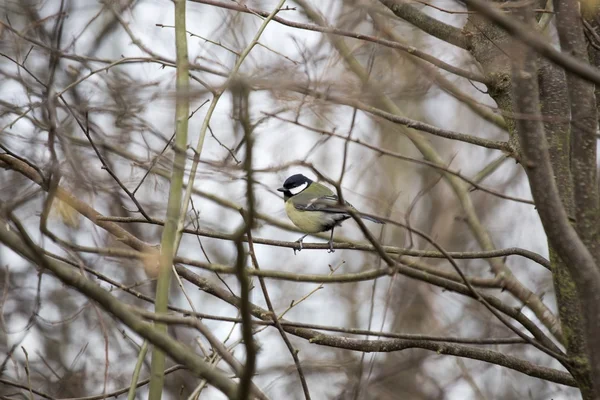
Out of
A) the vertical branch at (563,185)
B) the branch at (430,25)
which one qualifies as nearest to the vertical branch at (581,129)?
the vertical branch at (563,185)

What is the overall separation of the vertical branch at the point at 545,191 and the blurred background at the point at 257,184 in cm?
37

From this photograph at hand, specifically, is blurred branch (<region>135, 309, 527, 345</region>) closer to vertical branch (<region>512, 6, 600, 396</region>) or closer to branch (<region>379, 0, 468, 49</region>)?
vertical branch (<region>512, 6, 600, 396</region>)

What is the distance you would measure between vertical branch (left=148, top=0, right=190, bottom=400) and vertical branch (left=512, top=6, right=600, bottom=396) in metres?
0.91

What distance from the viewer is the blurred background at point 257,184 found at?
8.21ft

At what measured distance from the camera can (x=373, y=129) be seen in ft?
24.3

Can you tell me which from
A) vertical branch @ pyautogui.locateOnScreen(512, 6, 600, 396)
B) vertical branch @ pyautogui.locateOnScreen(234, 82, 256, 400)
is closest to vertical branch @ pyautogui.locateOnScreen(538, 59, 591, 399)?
vertical branch @ pyautogui.locateOnScreen(512, 6, 600, 396)

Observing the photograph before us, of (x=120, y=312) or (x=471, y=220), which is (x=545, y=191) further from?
(x=471, y=220)

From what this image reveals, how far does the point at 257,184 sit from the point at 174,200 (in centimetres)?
47

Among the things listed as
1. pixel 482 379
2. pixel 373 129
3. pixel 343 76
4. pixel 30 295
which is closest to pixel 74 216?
pixel 343 76

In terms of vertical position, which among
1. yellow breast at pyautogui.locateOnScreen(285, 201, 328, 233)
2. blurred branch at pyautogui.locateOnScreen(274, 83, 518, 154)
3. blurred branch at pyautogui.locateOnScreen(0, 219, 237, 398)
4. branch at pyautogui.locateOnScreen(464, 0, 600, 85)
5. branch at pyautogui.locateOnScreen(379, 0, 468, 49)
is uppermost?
yellow breast at pyautogui.locateOnScreen(285, 201, 328, 233)

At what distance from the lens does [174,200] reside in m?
2.14

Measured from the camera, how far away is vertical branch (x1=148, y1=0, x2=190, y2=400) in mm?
A: 1976

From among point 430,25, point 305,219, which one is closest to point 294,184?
point 305,219

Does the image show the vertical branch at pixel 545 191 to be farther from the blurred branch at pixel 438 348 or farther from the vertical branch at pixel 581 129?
the blurred branch at pixel 438 348
